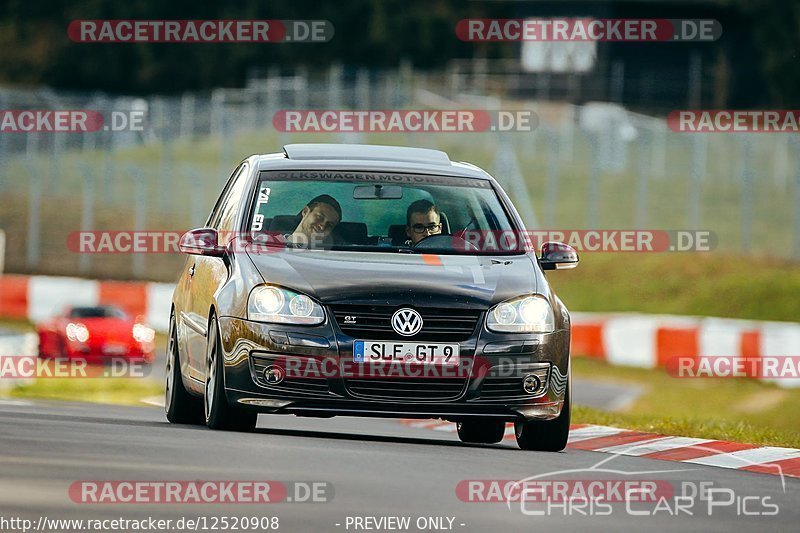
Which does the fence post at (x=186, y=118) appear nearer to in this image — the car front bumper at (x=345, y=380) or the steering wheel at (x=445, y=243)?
the steering wheel at (x=445, y=243)

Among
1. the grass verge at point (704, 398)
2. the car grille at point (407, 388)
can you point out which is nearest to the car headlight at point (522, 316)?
the car grille at point (407, 388)

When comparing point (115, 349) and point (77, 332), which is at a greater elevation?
point (77, 332)

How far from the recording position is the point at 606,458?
10352 millimetres

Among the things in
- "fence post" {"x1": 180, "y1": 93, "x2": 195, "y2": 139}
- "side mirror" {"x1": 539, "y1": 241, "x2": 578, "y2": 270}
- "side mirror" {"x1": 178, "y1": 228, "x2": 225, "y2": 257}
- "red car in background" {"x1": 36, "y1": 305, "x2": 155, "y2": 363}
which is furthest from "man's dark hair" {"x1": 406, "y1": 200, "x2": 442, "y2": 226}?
"fence post" {"x1": 180, "y1": 93, "x2": 195, "y2": 139}

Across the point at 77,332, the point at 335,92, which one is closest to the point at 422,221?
the point at 77,332

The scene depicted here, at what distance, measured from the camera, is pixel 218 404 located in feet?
34.0

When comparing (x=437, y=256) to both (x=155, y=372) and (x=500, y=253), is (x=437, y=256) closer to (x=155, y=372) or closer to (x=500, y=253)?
(x=500, y=253)

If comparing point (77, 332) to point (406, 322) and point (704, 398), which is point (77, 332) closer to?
point (704, 398)

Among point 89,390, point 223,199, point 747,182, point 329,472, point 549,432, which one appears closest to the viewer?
point 329,472

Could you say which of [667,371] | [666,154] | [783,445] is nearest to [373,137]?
[666,154]

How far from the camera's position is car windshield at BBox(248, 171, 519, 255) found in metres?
10.9

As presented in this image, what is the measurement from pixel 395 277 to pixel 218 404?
3.91 ft

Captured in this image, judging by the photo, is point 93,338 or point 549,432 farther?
point 93,338

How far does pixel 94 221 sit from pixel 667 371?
17.2m
